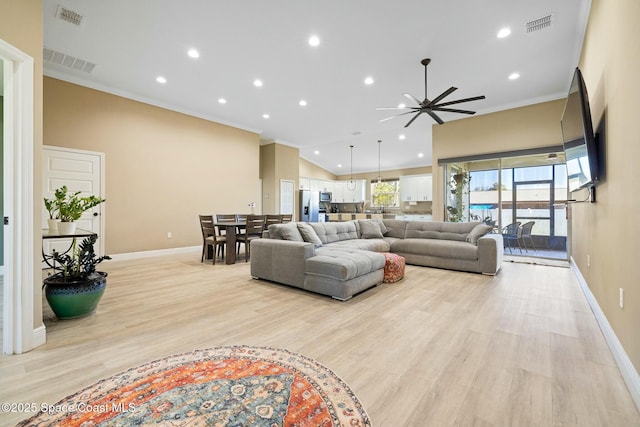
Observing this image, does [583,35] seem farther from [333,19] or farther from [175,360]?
[175,360]

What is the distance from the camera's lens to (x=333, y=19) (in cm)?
342

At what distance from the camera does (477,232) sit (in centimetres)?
464

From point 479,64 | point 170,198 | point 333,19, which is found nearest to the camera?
point 333,19

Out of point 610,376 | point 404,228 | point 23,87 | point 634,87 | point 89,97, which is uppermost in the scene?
point 89,97

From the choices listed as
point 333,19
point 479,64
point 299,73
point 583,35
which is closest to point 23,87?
point 333,19

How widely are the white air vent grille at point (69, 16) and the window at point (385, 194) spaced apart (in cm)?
1038

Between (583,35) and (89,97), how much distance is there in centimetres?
810

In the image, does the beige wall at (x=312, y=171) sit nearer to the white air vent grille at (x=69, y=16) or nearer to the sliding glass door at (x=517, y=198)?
the sliding glass door at (x=517, y=198)

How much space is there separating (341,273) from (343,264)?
103 mm

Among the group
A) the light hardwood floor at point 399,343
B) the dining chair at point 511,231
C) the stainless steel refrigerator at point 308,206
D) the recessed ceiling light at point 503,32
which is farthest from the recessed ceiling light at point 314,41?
the stainless steel refrigerator at point 308,206

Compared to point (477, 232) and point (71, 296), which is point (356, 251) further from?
point (71, 296)

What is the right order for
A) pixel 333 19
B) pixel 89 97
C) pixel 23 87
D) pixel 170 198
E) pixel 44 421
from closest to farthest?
pixel 44 421
pixel 23 87
pixel 333 19
pixel 89 97
pixel 170 198

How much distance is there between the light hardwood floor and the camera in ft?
4.84

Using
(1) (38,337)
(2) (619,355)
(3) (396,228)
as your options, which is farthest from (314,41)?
(2) (619,355)
